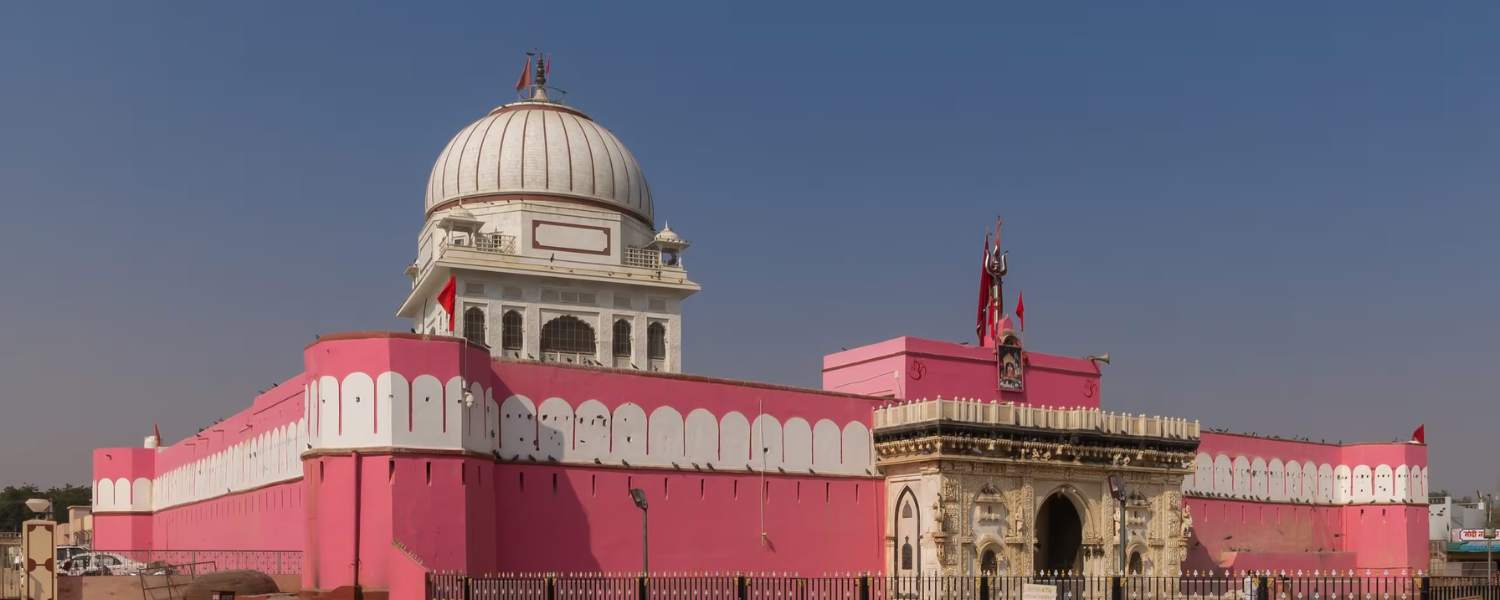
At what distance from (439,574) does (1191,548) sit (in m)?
29.6

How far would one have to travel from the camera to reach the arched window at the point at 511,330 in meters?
46.4

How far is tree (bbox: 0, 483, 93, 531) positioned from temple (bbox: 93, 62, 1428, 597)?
55453 millimetres

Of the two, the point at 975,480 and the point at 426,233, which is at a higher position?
the point at 426,233

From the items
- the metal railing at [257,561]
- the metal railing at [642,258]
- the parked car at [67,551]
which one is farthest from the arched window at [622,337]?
the parked car at [67,551]

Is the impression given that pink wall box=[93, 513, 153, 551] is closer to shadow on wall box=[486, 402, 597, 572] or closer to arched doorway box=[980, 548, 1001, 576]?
shadow on wall box=[486, 402, 597, 572]

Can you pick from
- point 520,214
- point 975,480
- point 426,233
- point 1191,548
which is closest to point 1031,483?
point 975,480

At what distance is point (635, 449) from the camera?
38.3m

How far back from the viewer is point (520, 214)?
47.4 m

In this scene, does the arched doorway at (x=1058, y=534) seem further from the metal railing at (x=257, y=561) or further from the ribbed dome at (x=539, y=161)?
the metal railing at (x=257, y=561)

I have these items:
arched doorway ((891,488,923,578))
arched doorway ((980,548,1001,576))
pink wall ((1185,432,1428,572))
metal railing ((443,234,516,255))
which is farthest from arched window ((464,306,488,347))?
pink wall ((1185,432,1428,572))

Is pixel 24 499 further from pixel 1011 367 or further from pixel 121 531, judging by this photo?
pixel 1011 367

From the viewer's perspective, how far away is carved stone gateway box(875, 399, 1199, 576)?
40.3 metres

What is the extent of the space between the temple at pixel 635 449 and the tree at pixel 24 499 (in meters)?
55.5

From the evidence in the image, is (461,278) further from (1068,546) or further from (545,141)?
(1068,546)
